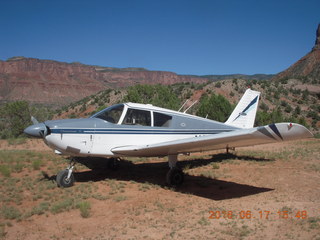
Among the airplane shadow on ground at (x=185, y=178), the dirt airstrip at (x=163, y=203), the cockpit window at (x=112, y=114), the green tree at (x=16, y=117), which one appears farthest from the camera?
the green tree at (x=16, y=117)

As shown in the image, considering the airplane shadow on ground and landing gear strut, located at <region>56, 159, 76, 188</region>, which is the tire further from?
the airplane shadow on ground

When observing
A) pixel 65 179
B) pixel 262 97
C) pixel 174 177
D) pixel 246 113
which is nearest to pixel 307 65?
pixel 262 97

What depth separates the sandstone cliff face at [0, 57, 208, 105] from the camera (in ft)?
380

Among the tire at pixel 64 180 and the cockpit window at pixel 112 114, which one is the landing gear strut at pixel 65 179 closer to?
the tire at pixel 64 180

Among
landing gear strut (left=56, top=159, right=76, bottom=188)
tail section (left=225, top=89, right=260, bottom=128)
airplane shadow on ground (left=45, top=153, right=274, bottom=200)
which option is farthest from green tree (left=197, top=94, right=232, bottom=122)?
landing gear strut (left=56, top=159, right=76, bottom=188)

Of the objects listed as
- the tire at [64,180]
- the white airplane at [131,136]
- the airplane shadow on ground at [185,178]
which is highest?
the white airplane at [131,136]

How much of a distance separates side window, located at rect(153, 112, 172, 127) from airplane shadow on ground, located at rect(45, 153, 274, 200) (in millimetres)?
1867

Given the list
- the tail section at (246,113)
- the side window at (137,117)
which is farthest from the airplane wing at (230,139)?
the tail section at (246,113)

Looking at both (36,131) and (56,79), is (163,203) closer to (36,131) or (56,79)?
(36,131)

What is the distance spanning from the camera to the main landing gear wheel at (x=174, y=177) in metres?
8.10

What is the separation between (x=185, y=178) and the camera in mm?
9195

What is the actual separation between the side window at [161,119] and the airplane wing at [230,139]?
95 cm

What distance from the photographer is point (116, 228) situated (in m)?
5.10

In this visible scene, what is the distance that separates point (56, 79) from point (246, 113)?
140901 mm
